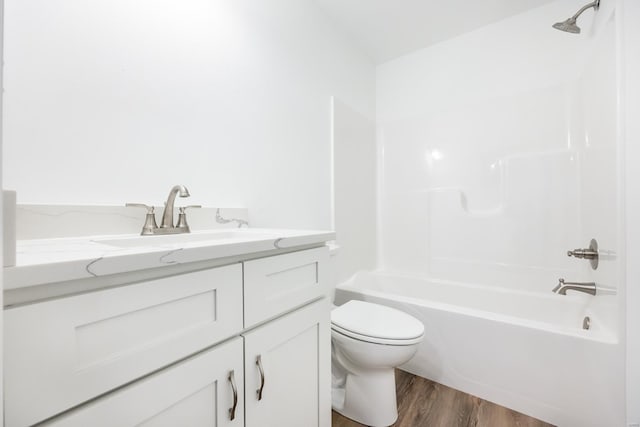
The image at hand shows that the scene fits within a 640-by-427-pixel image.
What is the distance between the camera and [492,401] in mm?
1458

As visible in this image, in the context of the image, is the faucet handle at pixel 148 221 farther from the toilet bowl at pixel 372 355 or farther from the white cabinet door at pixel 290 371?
the toilet bowl at pixel 372 355

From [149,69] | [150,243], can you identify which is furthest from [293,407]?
[149,69]

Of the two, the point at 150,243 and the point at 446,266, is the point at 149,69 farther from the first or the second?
the point at 446,266

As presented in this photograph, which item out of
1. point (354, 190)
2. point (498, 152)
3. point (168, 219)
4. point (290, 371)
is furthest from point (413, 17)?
point (290, 371)

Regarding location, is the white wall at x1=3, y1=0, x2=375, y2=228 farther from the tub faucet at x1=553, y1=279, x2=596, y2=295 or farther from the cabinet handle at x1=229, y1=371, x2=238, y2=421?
the tub faucet at x1=553, y1=279, x2=596, y2=295

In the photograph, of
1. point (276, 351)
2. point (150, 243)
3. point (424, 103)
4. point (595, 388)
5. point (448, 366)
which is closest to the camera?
point (276, 351)

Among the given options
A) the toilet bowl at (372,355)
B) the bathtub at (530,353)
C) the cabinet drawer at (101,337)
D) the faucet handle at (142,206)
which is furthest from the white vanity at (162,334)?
the bathtub at (530,353)

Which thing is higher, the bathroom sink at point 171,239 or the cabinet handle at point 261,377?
the bathroom sink at point 171,239

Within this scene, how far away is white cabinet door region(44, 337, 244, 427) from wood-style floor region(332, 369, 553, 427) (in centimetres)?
92

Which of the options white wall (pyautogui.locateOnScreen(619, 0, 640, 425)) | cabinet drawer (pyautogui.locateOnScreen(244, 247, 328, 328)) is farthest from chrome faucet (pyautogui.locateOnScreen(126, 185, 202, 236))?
white wall (pyautogui.locateOnScreen(619, 0, 640, 425))

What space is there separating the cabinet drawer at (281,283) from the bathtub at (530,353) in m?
0.96

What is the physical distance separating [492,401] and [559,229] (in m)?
1.13

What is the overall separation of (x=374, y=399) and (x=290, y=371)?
0.70m

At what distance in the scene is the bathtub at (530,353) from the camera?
120 centimetres
